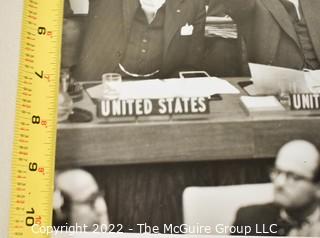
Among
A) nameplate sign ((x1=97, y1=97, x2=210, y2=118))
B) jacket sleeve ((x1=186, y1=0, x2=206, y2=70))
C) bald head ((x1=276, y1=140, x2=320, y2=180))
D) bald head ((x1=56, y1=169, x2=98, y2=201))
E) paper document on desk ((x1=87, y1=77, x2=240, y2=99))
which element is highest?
jacket sleeve ((x1=186, y1=0, x2=206, y2=70))

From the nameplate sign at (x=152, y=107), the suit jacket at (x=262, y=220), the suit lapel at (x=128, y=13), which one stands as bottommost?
the suit jacket at (x=262, y=220)

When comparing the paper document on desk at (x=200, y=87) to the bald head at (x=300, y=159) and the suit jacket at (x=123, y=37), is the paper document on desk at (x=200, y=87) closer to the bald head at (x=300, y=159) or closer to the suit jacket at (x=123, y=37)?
the suit jacket at (x=123, y=37)

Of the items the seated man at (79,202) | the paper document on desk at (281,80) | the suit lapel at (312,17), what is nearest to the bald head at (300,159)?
the paper document on desk at (281,80)

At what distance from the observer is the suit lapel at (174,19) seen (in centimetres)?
89

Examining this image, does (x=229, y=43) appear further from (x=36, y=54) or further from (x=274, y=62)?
(x=36, y=54)

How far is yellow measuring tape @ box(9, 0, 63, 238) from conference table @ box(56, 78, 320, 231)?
4cm

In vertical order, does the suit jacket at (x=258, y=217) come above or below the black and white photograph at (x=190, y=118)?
below

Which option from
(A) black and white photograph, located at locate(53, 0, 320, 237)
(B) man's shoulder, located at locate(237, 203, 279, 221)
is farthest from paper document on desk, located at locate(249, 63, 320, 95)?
(B) man's shoulder, located at locate(237, 203, 279, 221)

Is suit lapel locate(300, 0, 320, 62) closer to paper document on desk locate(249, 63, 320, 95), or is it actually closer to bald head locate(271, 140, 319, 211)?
paper document on desk locate(249, 63, 320, 95)

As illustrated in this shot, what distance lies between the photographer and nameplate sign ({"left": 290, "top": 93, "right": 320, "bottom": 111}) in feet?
2.79

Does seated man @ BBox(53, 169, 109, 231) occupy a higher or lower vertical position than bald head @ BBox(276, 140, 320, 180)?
lower

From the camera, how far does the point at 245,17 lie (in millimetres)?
893

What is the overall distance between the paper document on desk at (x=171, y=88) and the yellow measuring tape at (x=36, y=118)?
4.0 inches

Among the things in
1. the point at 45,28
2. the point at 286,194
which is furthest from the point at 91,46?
the point at 286,194
